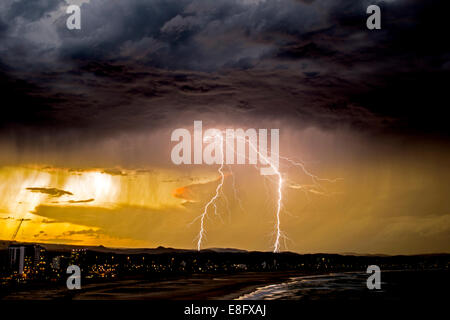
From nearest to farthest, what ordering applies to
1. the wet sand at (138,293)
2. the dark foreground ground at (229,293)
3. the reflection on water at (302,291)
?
1. the wet sand at (138,293)
2. the dark foreground ground at (229,293)
3. the reflection on water at (302,291)

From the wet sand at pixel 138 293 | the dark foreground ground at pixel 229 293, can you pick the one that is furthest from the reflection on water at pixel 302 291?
the wet sand at pixel 138 293

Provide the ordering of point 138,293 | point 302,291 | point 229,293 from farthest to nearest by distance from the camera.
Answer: point 302,291
point 229,293
point 138,293

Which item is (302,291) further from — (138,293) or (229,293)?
(138,293)

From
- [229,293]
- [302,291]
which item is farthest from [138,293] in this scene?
[302,291]

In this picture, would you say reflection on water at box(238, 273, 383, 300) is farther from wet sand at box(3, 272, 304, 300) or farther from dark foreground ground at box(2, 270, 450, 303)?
wet sand at box(3, 272, 304, 300)

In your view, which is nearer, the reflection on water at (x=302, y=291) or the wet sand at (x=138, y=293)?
the wet sand at (x=138, y=293)

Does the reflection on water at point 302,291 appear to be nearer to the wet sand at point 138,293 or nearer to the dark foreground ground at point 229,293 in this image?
the dark foreground ground at point 229,293

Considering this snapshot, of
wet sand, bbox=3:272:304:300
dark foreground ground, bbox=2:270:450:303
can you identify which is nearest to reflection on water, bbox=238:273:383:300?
dark foreground ground, bbox=2:270:450:303

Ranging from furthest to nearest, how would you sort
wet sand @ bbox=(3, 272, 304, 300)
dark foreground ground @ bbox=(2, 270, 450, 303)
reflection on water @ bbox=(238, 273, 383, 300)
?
reflection on water @ bbox=(238, 273, 383, 300), dark foreground ground @ bbox=(2, 270, 450, 303), wet sand @ bbox=(3, 272, 304, 300)

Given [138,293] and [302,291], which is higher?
[138,293]
